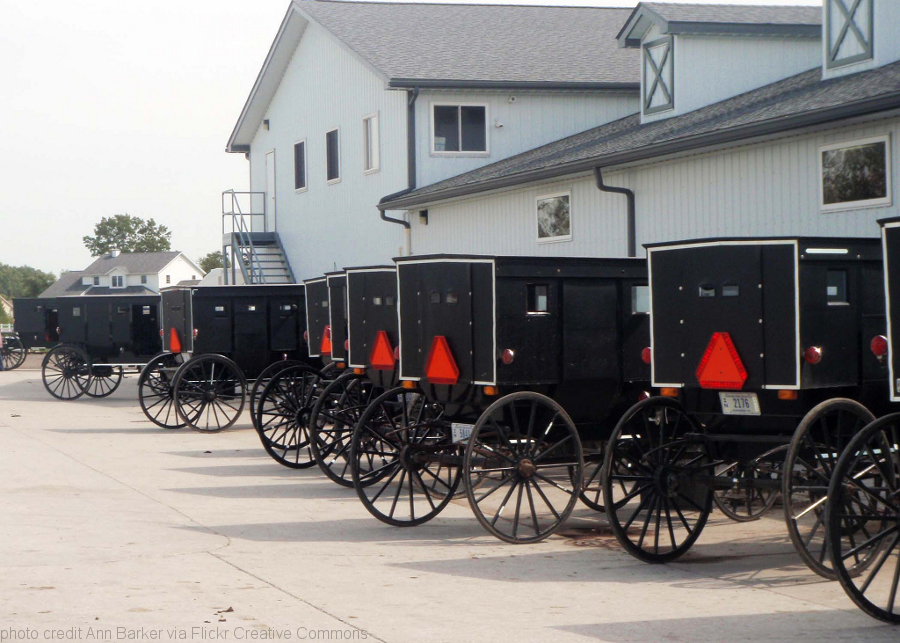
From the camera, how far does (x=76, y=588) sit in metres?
7.47

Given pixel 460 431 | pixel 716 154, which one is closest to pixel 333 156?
pixel 716 154

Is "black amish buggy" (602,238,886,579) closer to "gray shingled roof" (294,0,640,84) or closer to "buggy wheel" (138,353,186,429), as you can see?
"buggy wheel" (138,353,186,429)

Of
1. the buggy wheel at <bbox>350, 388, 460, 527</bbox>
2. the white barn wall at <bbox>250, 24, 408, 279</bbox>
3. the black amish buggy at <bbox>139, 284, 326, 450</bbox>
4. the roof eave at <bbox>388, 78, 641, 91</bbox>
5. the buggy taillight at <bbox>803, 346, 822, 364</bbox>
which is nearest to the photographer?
the buggy taillight at <bbox>803, 346, 822, 364</bbox>

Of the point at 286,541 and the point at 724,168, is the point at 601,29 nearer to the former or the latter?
the point at 724,168

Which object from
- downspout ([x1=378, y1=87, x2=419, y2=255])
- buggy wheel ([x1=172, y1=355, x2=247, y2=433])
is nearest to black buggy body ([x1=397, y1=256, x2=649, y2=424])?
buggy wheel ([x1=172, y1=355, x2=247, y2=433])

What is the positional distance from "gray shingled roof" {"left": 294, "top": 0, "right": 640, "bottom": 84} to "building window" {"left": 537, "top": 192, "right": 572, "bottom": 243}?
6048 mm

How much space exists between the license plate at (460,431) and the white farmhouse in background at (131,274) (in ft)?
371

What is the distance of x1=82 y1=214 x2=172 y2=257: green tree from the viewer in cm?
14138

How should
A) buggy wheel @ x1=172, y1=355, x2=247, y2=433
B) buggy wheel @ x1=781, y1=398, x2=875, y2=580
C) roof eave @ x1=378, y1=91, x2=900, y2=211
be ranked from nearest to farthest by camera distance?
buggy wheel @ x1=781, y1=398, x2=875, y2=580
roof eave @ x1=378, y1=91, x2=900, y2=211
buggy wheel @ x1=172, y1=355, x2=247, y2=433

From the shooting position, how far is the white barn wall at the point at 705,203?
12.4 m

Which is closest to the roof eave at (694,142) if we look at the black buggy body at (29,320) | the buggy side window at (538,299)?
the buggy side window at (538,299)

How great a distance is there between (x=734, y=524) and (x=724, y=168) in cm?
521

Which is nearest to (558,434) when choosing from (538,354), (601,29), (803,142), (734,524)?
(538,354)

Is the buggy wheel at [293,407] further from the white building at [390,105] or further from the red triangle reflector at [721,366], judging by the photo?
the white building at [390,105]
